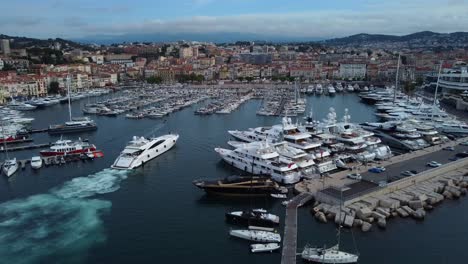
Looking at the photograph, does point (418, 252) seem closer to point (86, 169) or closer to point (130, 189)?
point (130, 189)

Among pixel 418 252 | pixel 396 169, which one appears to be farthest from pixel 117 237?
pixel 396 169

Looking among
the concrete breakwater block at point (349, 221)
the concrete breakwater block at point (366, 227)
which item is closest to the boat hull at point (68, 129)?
the concrete breakwater block at point (349, 221)

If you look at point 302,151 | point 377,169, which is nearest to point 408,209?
point 377,169

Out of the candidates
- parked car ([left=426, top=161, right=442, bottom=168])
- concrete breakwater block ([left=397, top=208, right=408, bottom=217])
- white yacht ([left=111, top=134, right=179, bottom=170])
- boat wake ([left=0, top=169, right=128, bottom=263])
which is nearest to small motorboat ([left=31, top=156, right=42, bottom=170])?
boat wake ([left=0, top=169, right=128, bottom=263])

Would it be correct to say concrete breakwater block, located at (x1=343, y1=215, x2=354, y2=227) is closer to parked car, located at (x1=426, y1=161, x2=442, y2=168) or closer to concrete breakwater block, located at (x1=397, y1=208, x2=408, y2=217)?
concrete breakwater block, located at (x1=397, y1=208, x2=408, y2=217)

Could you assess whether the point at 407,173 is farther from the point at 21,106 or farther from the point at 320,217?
the point at 21,106
